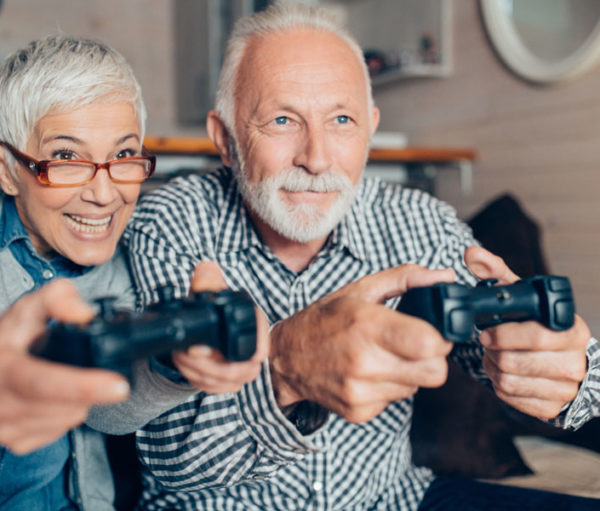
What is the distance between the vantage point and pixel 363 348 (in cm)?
59

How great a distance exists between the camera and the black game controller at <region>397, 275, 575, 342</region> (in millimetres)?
566

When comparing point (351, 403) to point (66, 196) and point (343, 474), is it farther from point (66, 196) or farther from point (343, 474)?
point (66, 196)

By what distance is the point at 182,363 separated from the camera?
577mm

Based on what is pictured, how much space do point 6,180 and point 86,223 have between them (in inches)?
5.5

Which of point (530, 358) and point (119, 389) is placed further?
point (530, 358)

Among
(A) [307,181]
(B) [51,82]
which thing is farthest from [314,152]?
(B) [51,82]

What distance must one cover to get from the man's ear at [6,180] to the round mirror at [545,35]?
4.75ft

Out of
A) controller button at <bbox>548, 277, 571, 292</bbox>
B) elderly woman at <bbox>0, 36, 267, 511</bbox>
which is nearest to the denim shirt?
elderly woman at <bbox>0, 36, 267, 511</bbox>

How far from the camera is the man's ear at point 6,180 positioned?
0.95m

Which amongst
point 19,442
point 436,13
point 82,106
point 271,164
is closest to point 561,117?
point 436,13

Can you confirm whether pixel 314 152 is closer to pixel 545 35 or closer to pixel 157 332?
pixel 157 332

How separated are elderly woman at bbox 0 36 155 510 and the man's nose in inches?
9.7

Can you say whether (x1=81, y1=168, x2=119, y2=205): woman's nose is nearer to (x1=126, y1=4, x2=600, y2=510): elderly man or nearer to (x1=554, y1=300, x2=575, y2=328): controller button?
(x1=126, y1=4, x2=600, y2=510): elderly man

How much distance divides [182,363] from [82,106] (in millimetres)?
472
